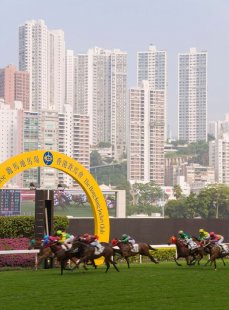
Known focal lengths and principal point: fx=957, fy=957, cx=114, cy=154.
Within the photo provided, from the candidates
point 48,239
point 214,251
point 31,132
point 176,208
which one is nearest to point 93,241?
point 48,239

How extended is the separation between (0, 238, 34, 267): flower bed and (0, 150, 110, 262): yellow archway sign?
142 centimetres

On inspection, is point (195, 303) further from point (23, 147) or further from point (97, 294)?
point (23, 147)

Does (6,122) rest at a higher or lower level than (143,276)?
higher

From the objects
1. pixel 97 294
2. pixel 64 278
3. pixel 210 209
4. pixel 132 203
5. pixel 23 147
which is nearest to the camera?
pixel 97 294

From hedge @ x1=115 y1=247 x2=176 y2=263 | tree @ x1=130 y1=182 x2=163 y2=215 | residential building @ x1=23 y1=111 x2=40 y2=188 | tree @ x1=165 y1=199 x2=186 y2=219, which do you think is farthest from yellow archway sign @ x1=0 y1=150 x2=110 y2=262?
residential building @ x1=23 y1=111 x2=40 y2=188

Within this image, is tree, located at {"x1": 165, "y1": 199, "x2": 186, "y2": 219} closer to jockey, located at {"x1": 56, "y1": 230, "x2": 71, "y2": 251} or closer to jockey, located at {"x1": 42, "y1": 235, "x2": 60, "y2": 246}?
jockey, located at {"x1": 56, "y1": 230, "x2": 71, "y2": 251}

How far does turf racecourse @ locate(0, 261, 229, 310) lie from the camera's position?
12352 mm

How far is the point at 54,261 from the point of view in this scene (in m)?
21.6

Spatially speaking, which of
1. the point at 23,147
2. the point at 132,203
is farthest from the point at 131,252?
the point at 23,147

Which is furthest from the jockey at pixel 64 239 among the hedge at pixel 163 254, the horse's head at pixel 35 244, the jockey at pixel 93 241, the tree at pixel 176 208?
the tree at pixel 176 208

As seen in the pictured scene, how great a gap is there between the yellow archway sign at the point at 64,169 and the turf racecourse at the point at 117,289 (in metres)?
3.05

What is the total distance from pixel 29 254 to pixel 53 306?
9.37 metres

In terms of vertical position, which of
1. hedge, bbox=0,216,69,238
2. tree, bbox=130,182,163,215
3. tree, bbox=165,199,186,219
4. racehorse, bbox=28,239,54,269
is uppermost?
tree, bbox=130,182,163,215

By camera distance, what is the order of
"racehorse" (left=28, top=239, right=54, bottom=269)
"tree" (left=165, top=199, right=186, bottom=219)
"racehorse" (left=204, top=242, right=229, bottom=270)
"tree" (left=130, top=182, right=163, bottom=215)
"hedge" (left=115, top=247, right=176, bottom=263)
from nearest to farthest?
1. "racehorse" (left=28, top=239, right=54, bottom=269)
2. "racehorse" (left=204, top=242, right=229, bottom=270)
3. "hedge" (left=115, top=247, right=176, bottom=263)
4. "tree" (left=165, top=199, right=186, bottom=219)
5. "tree" (left=130, top=182, right=163, bottom=215)
